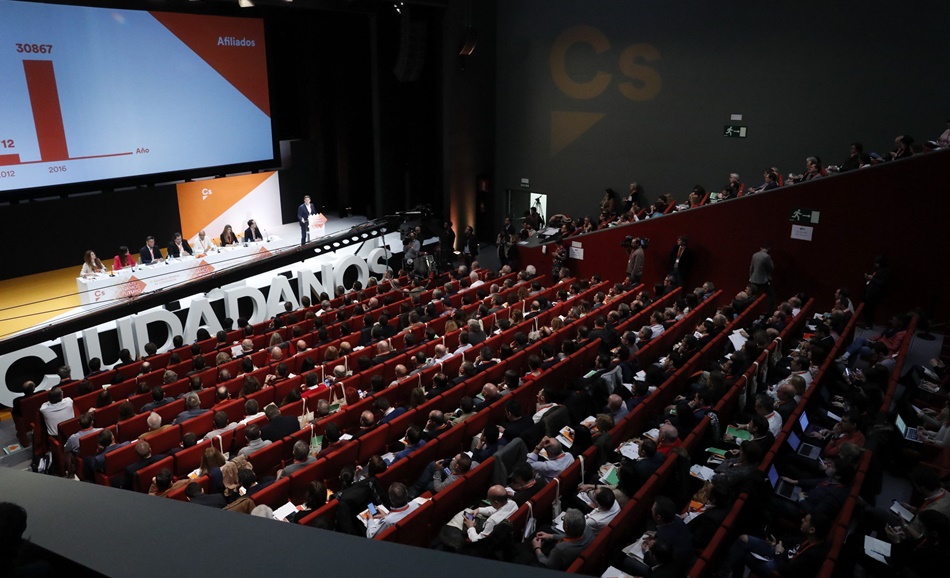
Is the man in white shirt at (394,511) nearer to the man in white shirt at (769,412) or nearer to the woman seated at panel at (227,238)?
the man in white shirt at (769,412)

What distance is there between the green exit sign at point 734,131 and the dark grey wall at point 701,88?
148 mm

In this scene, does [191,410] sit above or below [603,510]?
below

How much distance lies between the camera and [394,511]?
4.95 meters

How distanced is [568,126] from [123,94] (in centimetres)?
981

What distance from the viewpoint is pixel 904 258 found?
33.9ft

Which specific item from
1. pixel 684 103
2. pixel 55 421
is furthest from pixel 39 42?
pixel 684 103

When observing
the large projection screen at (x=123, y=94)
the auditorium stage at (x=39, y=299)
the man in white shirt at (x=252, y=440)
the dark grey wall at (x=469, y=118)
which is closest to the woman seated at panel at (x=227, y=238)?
the auditorium stage at (x=39, y=299)

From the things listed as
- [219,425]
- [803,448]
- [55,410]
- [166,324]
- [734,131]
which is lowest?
[166,324]

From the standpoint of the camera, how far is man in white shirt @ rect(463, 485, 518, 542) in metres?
4.78

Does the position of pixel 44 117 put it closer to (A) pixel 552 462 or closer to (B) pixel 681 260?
(A) pixel 552 462

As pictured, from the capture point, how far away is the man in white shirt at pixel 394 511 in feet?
15.9

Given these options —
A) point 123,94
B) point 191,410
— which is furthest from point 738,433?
point 123,94

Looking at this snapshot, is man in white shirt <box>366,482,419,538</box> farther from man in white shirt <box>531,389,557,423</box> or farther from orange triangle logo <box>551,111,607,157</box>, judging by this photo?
orange triangle logo <box>551,111,607,157</box>

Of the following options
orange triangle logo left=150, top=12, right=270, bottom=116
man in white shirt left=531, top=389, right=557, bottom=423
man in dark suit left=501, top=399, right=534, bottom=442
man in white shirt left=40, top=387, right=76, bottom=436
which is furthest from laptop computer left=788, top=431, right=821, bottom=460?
orange triangle logo left=150, top=12, right=270, bottom=116
